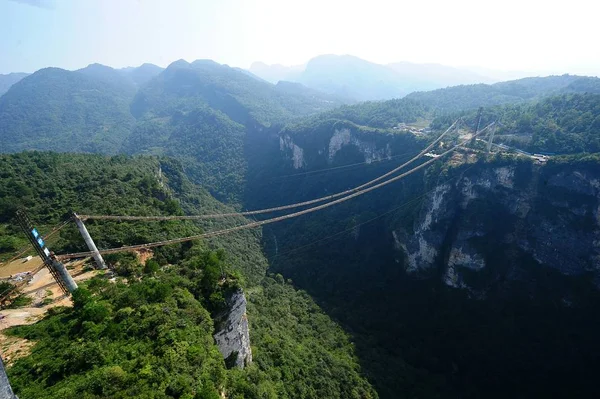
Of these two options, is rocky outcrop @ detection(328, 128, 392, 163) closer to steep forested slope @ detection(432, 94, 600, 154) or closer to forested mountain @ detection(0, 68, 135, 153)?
steep forested slope @ detection(432, 94, 600, 154)

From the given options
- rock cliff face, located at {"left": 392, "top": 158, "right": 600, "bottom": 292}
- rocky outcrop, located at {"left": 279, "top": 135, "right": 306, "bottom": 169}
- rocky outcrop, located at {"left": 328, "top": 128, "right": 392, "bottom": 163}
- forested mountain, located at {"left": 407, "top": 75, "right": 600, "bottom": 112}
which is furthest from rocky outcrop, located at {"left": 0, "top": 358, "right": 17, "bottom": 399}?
forested mountain, located at {"left": 407, "top": 75, "right": 600, "bottom": 112}

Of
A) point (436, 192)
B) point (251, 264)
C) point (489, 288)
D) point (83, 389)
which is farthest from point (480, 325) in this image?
point (83, 389)

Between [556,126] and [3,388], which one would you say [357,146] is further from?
[3,388]

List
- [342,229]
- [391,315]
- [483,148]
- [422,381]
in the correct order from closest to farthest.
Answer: [422,381], [391,315], [483,148], [342,229]

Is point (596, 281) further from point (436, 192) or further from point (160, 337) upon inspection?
point (160, 337)

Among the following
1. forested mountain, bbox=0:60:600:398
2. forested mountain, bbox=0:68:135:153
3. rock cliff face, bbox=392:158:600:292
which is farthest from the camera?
forested mountain, bbox=0:68:135:153

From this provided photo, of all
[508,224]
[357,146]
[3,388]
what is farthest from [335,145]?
[3,388]

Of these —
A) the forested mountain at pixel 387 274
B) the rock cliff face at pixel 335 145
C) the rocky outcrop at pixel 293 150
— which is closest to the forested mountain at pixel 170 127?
the rocky outcrop at pixel 293 150

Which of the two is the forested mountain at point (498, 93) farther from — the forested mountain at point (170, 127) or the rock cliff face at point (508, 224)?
the forested mountain at point (170, 127)
